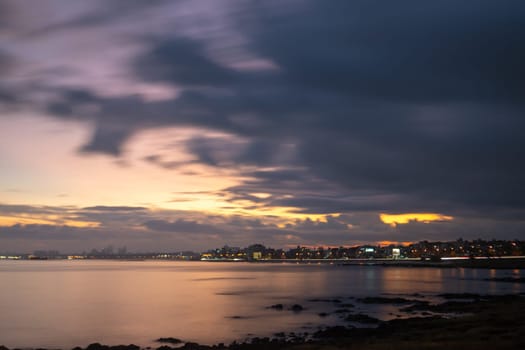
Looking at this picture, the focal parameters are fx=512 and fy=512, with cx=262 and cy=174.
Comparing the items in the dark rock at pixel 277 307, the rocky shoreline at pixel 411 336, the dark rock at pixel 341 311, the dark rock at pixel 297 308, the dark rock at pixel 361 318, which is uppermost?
the rocky shoreline at pixel 411 336

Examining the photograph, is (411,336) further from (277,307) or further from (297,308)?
(277,307)

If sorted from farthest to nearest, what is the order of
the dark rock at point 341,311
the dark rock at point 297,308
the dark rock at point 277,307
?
the dark rock at point 277,307 → the dark rock at point 297,308 → the dark rock at point 341,311

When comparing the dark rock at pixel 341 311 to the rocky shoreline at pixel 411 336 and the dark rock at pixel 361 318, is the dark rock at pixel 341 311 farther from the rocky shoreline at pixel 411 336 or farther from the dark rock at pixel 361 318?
the dark rock at pixel 361 318

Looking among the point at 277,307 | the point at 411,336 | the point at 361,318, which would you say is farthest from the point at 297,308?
the point at 411,336

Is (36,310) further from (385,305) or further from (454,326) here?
(454,326)

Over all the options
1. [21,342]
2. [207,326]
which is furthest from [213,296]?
[21,342]

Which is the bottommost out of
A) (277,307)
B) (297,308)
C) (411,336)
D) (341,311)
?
(277,307)

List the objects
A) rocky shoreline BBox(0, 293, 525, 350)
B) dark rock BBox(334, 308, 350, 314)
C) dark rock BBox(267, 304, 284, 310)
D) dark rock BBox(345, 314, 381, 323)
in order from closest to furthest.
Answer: rocky shoreline BBox(0, 293, 525, 350), dark rock BBox(345, 314, 381, 323), dark rock BBox(334, 308, 350, 314), dark rock BBox(267, 304, 284, 310)

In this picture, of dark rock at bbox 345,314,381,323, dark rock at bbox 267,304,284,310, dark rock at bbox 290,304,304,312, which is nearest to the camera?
dark rock at bbox 345,314,381,323


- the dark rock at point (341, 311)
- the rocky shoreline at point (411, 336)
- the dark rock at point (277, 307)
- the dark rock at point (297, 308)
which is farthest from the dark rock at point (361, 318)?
the dark rock at point (277, 307)

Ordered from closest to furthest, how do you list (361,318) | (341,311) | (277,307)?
(361,318), (341,311), (277,307)

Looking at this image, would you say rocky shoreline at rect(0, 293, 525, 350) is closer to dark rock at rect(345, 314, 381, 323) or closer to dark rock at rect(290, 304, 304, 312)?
dark rock at rect(345, 314, 381, 323)

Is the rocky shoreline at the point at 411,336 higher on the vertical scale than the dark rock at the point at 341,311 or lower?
higher

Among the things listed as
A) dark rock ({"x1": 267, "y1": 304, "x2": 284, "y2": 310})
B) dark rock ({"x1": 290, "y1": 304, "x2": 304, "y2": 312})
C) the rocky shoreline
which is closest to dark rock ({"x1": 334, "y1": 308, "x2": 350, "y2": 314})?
the rocky shoreline
